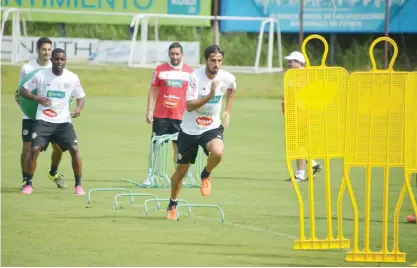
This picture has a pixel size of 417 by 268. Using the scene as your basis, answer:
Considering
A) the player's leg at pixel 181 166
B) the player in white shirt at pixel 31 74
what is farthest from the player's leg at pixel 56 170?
the player's leg at pixel 181 166

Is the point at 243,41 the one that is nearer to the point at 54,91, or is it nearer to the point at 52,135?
the point at 54,91

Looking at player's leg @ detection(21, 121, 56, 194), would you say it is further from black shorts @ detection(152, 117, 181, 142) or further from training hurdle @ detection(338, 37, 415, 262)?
training hurdle @ detection(338, 37, 415, 262)

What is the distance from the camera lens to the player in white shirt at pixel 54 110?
54.8 ft

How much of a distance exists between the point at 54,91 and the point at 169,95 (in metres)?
2.55

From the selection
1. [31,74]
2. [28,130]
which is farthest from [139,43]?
[31,74]

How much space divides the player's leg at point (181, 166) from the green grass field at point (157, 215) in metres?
0.20

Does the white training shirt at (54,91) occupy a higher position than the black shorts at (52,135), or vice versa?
the white training shirt at (54,91)

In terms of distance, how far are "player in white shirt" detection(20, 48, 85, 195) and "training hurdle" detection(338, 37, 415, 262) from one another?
19.8 ft

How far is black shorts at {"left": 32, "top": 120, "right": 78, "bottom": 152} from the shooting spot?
1667 cm

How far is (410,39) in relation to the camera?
134 ft

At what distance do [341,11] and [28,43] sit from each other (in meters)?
9.86

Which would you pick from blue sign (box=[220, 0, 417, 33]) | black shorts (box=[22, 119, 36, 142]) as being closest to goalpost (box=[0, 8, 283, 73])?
blue sign (box=[220, 0, 417, 33])

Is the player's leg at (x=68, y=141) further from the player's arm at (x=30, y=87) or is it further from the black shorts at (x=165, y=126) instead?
the black shorts at (x=165, y=126)

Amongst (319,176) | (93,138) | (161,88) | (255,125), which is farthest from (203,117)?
(255,125)
